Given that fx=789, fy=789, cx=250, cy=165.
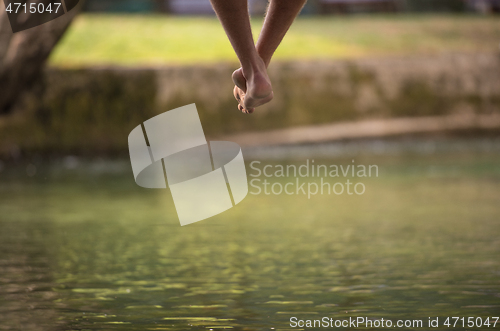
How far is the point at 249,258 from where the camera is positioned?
3.28 m

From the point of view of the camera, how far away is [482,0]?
1584 cm

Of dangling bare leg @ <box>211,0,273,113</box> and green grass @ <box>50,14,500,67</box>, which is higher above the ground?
dangling bare leg @ <box>211,0,273,113</box>

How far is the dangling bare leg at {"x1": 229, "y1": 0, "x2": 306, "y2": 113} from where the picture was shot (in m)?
2.36

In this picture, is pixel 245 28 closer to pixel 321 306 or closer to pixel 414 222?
pixel 321 306

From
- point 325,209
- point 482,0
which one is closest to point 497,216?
point 325,209

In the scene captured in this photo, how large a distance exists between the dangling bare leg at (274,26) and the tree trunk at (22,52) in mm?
4724

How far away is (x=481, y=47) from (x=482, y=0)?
5468mm

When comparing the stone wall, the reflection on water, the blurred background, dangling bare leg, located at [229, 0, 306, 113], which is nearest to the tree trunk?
the blurred background

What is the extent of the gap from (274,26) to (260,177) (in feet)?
12.6

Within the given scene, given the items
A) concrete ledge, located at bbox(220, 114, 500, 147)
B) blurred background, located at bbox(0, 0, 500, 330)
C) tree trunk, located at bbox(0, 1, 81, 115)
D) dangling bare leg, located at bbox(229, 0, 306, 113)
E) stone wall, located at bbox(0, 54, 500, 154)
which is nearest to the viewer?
dangling bare leg, located at bbox(229, 0, 306, 113)

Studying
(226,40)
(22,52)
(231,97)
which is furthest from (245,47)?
(226,40)

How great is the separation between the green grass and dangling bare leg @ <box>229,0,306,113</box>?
6.39 meters

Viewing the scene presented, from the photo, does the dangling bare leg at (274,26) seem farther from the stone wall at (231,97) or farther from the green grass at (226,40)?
the green grass at (226,40)

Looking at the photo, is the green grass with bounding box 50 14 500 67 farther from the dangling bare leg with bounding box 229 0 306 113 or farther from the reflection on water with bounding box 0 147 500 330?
the dangling bare leg with bounding box 229 0 306 113
